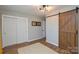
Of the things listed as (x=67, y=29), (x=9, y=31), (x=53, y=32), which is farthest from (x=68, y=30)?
(x=9, y=31)

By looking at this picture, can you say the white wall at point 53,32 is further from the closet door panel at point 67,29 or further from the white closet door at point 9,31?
the white closet door at point 9,31

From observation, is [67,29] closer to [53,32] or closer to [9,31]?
[53,32]

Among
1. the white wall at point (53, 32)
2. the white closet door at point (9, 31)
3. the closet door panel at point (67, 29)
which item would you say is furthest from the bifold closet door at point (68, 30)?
the white closet door at point (9, 31)

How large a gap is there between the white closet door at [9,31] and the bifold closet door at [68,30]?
5.60 ft

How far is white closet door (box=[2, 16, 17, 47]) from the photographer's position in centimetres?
227

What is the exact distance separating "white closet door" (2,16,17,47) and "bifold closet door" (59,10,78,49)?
171 cm

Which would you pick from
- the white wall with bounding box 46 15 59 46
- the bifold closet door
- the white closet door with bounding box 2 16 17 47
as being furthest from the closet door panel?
the white closet door with bounding box 2 16 17 47

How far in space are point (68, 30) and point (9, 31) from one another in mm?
1892

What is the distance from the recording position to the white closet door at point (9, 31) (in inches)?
89.3

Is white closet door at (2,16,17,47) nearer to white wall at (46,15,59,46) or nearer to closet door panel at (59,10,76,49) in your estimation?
white wall at (46,15,59,46)

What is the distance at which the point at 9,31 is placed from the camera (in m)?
2.38
